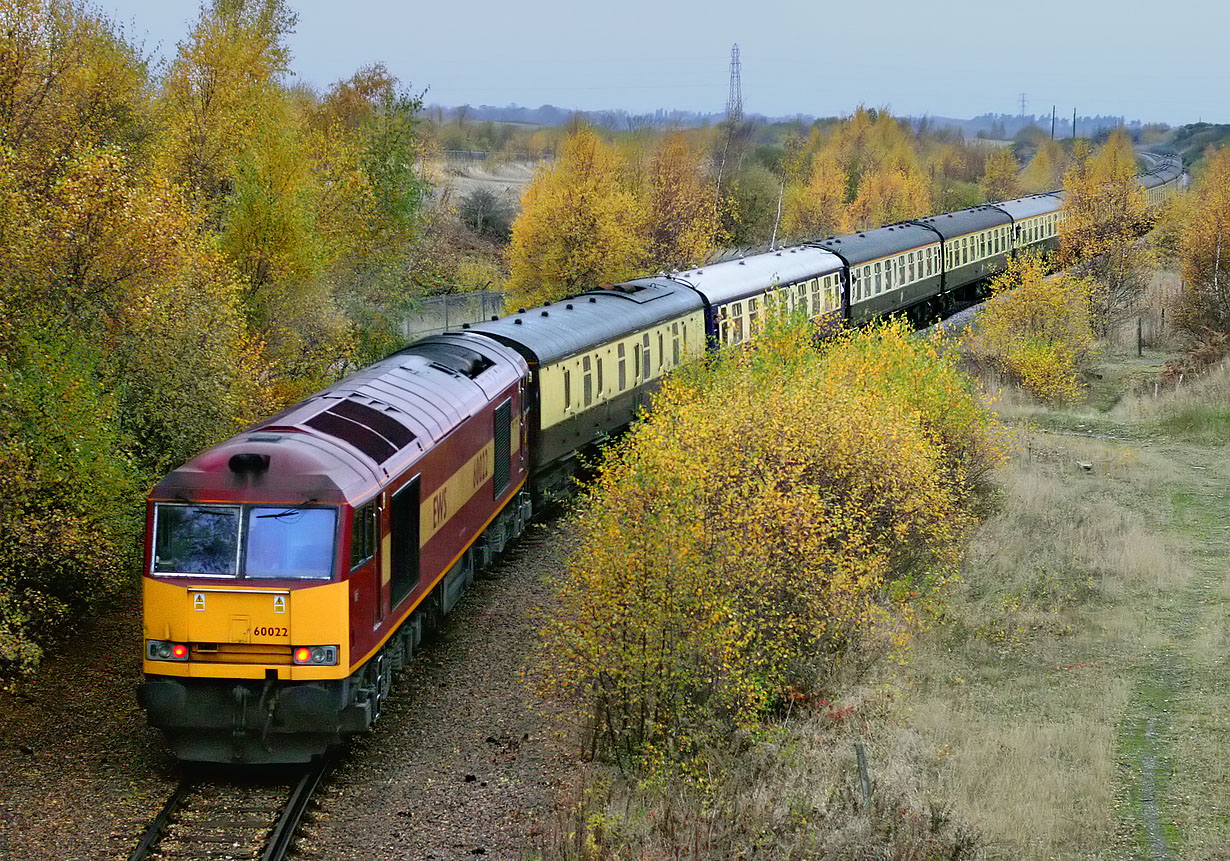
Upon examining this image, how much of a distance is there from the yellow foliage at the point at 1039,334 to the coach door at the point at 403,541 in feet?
92.9

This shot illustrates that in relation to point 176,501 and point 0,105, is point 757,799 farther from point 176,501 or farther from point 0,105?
point 0,105

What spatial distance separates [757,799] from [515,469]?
9.27 m

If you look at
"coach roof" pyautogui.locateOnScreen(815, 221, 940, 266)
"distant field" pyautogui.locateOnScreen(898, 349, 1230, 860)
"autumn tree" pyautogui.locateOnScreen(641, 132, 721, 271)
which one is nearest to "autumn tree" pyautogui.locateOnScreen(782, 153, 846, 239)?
"autumn tree" pyautogui.locateOnScreen(641, 132, 721, 271)

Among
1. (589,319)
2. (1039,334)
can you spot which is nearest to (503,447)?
(589,319)

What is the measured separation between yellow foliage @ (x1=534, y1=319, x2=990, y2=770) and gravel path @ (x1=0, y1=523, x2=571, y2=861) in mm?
949

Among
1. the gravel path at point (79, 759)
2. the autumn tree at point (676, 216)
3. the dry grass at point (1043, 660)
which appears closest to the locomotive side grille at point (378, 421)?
the gravel path at point (79, 759)

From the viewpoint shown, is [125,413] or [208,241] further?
[208,241]

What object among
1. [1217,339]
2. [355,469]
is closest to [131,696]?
[355,469]

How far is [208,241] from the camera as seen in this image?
77.7 feet

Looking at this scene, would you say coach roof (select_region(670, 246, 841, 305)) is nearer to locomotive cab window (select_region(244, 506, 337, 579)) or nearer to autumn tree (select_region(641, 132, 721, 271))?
autumn tree (select_region(641, 132, 721, 271))

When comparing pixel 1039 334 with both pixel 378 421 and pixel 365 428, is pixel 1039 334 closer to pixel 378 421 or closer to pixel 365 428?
pixel 378 421

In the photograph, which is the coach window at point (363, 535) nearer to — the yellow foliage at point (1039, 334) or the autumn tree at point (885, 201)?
the yellow foliage at point (1039, 334)

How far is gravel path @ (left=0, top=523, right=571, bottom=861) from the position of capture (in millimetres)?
12211

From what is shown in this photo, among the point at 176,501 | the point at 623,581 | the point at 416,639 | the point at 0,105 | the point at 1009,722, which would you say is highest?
the point at 0,105
